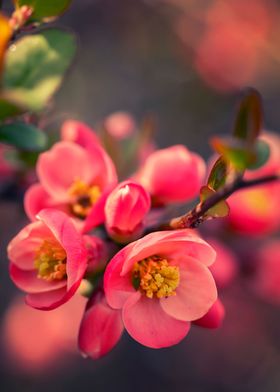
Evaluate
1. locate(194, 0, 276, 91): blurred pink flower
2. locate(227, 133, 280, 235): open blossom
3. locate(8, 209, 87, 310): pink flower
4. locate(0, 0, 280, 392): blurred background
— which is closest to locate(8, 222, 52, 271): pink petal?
locate(8, 209, 87, 310): pink flower

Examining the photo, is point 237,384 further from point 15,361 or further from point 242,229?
point 242,229

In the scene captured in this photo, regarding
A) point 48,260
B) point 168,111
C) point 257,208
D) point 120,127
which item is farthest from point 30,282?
point 168,111

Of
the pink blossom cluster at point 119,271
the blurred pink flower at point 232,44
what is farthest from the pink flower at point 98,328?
the blurred pink flower at point 232,44

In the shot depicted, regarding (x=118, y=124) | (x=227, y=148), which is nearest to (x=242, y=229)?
(x=118, y=124)

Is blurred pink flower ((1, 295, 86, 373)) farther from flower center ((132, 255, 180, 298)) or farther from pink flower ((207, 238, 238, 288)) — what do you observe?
flower center ((132, 255, 180, 298))

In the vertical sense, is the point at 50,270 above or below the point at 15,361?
above

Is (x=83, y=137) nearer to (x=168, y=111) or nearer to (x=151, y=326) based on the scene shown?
(x=151, y=326)
